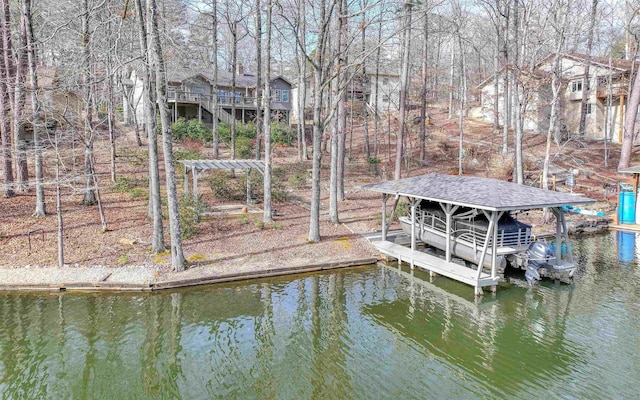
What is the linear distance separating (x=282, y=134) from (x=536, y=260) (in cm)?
2679

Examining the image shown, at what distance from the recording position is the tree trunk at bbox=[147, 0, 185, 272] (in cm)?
1131

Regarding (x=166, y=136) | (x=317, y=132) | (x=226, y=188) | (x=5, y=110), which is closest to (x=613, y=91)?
(x=317, y=132)

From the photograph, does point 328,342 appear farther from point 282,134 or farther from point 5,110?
point 282,134

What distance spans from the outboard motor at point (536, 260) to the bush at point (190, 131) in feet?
86.6

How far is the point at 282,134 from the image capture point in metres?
36.1

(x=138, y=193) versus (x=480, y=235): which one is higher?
(x=138, y=193)

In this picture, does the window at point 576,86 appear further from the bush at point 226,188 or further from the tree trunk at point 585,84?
the bush at point 226,188

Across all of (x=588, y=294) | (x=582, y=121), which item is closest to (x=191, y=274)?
(x=588, y=294)

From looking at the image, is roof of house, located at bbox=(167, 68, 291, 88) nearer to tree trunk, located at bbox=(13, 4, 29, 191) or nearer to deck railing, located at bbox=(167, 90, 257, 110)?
deck railing, located at bbox=(167, 90, 257, 110)

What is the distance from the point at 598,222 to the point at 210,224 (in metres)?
17.6

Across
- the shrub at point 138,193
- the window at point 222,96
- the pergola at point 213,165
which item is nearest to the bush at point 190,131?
the window at point 222,96

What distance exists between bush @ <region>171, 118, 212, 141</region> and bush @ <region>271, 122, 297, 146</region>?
5417 mm

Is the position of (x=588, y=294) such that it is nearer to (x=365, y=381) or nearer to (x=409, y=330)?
(x=409, y=330)

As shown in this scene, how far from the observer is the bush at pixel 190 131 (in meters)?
32.8
